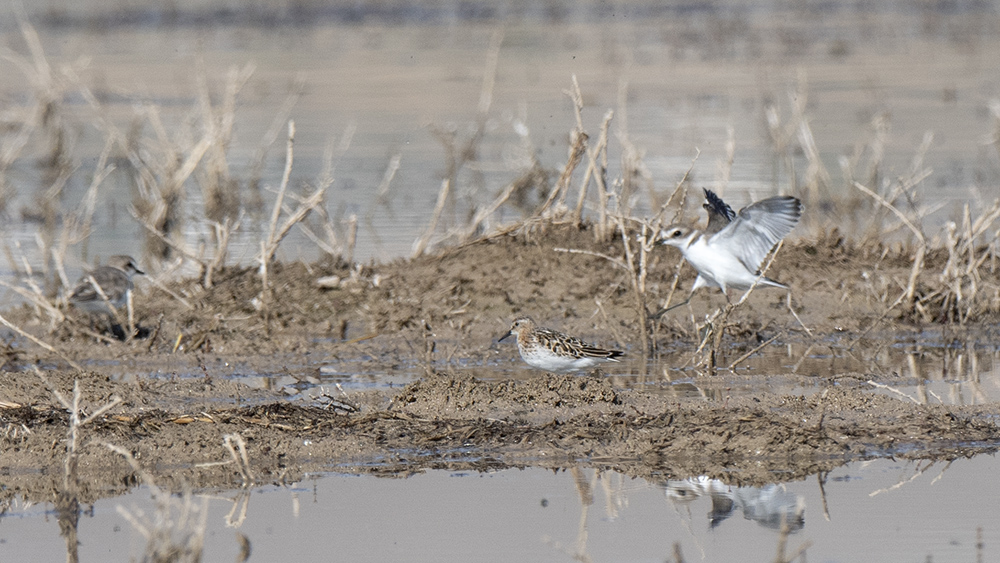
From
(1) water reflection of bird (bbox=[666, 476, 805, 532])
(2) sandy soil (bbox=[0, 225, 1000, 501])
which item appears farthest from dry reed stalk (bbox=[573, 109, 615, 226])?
(1) water reflection of bird (bbox=[666, 476, 805, 532])

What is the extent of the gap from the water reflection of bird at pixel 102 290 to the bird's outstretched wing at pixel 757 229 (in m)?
4.28

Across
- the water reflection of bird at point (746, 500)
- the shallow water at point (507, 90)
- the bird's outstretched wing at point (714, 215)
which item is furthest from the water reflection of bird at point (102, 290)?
the water reflection of bird at point (746, 500)

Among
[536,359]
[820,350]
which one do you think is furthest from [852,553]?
[820,350]

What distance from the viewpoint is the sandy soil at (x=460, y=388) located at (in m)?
7.39

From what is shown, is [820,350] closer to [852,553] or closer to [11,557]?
[852,553]

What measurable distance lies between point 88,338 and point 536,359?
3.59 m

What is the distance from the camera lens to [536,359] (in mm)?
9000

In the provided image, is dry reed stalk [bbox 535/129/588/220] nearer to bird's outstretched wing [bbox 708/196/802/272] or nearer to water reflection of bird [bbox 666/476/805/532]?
bird's outstretched wing [bbox 708/196/802/272]

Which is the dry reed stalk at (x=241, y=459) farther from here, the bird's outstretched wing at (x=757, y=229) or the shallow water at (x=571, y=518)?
the bird's outstretched wing at (x=757, y=229)

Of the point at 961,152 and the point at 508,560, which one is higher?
the point at 961,152

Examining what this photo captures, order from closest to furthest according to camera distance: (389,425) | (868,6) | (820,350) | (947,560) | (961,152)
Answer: (947,560) → (389,425) → (820,350) → (961,152) → (868,6)

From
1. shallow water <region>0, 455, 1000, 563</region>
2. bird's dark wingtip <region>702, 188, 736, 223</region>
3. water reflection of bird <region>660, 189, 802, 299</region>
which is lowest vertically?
shallow water <region>0, 455, 1000, 563</region>

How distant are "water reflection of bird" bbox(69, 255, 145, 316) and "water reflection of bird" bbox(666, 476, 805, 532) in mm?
5093

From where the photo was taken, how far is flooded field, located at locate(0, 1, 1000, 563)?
6.45 meters
